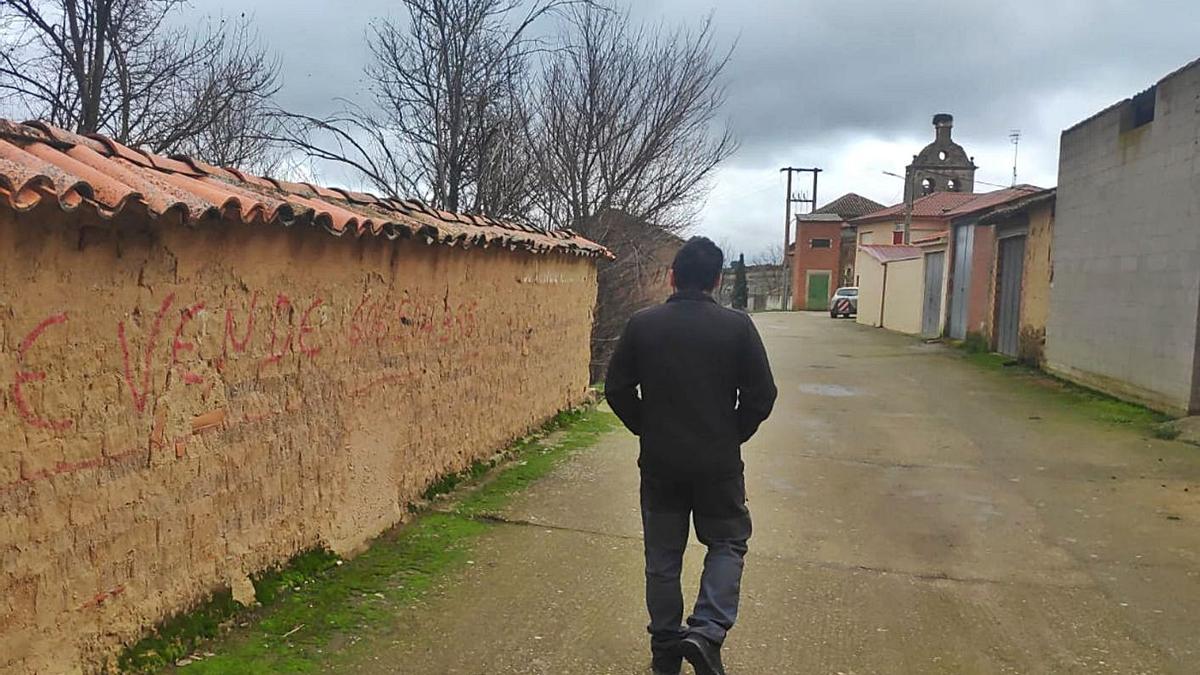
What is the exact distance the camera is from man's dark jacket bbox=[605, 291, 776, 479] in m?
3.59

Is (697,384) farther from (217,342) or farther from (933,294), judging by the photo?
(933,294)

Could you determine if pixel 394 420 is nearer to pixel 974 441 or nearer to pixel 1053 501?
pixel 1053 501

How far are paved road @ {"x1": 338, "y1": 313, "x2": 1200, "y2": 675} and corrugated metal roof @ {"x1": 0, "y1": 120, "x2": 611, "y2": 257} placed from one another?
1.93 m

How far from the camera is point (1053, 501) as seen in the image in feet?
22.3

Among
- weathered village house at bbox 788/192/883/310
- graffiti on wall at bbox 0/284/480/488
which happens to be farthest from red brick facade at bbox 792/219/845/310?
graffiti on wall at bbox 0/284/480/488

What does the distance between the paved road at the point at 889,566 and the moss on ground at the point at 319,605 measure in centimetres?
20

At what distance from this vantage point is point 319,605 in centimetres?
425

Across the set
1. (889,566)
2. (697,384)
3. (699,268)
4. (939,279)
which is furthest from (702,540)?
(939,279)

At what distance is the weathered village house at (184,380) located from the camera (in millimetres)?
2994

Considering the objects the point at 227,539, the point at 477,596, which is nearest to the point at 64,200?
the point at 227,539

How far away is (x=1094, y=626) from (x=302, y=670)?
3610 mm

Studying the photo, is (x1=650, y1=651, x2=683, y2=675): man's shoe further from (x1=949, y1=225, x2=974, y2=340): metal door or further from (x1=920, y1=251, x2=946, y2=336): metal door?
(x1=920, y1=251, x2=946, y2=336): metal door

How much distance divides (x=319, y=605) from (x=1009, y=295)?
624 inches

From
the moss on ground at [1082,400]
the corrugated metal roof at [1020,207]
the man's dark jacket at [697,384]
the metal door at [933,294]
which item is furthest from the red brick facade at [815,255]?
the man's dark jacket at [697,384]
